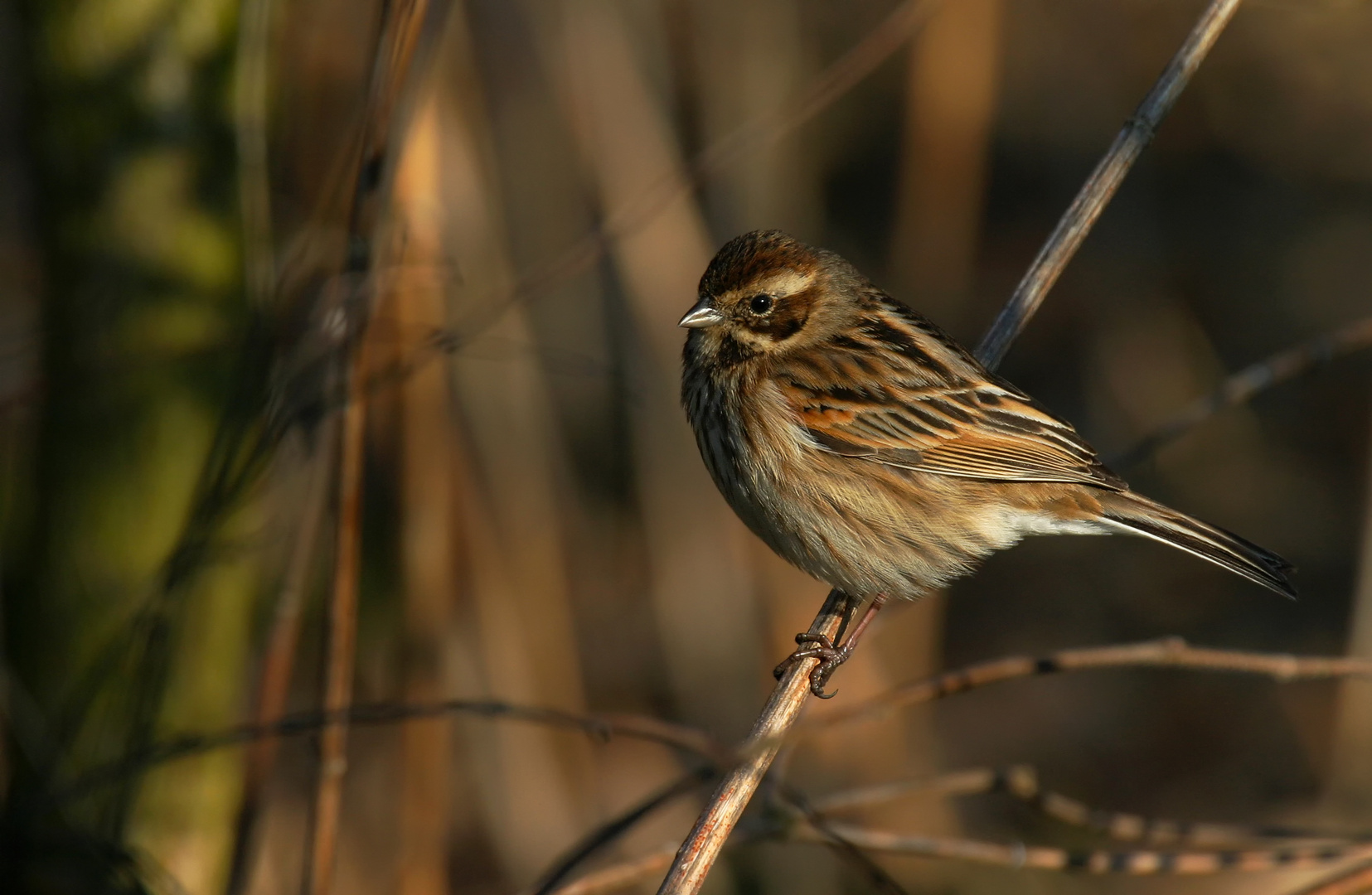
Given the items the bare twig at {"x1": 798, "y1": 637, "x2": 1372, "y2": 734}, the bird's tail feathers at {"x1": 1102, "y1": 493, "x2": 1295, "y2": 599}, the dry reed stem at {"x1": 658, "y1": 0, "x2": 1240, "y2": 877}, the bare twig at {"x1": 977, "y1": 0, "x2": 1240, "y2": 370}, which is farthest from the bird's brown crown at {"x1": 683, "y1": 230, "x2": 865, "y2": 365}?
the bare twig at {"x1": 798, "y1": 637, "x2": 1372, "y2": 734}

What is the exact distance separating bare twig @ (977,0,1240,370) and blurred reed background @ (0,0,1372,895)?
718 millimetres

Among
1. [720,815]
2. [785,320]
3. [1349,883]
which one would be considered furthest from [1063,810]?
[785,320]

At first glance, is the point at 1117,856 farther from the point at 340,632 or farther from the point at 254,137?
the point at 254,137

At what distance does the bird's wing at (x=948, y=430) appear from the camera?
3.96m

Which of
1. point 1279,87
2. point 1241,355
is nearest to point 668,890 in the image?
point 1241,355

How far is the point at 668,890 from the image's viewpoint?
8.10ft

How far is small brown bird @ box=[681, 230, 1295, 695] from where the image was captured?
3.83 meters

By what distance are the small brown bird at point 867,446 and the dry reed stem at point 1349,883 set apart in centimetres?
109

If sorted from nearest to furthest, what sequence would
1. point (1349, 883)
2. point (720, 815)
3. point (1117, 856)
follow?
point (720, 815), point (1349, 883), point (1117, 856)

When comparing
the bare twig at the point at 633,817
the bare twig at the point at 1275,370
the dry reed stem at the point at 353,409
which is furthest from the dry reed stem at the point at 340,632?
the bare twig at the point at 1275,370

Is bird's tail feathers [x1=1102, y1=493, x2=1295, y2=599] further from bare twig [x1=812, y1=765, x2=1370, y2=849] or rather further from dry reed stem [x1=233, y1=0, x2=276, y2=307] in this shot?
dry reed stem [x1=233, y1=0, x2=276, y2=307]

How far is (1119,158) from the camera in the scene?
320cm

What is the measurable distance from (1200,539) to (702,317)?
5.10 ft

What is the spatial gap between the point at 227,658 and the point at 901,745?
288cm
